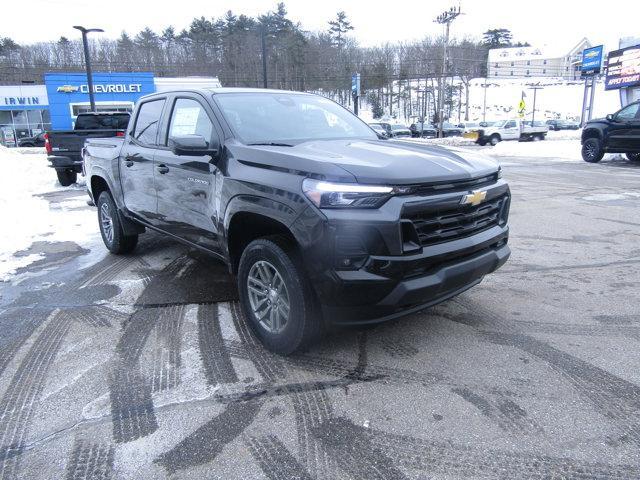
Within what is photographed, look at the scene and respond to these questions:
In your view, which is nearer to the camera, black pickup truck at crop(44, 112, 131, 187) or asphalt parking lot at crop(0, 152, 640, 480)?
asphalt parking lot at crop(0, 152, 640, 480)

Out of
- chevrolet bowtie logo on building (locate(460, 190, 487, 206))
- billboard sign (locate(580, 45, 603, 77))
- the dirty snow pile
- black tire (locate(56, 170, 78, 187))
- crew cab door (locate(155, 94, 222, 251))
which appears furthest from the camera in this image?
billboard sign (locate(580, 45, 603, 77))

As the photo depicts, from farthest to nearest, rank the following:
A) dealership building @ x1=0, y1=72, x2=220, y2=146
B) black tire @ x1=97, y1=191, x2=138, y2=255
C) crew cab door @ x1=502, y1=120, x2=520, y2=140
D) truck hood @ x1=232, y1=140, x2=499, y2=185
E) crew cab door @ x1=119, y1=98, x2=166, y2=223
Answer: dealership building @ x1=0, y1=72, x2=220, y2=146
crew cab door @ x1=502, y1=120, x2=520, y2=140
black tire @ x1=97, y1=191, x2=138, y2=255
crew cab door @ x1=119, y1=98, x2=166, y2=223
truck hood @ x1=232, y1=140, x2=499, y2=185

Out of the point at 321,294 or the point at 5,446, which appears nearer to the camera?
the point at 5,446

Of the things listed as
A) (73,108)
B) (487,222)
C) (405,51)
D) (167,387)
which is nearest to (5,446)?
(167,387)

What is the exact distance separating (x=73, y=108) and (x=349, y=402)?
45174mm

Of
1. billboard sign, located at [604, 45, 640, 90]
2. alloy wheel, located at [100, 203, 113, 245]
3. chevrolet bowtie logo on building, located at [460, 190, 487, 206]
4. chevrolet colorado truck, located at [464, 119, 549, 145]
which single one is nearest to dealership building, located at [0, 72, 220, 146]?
chevrolet colorado truck, located at [464, 119, 549, 145]

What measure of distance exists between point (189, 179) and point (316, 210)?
65.6 inches

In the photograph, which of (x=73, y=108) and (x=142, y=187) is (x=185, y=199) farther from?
(x=73, y=108)

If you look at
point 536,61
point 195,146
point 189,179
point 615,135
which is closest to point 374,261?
point 195,146

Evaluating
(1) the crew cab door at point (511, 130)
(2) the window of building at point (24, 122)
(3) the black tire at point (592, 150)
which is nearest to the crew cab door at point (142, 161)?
(3) the black tire at point (592, 150)

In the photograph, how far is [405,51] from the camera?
96.2m

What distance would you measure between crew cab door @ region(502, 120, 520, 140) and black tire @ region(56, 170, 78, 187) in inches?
1208

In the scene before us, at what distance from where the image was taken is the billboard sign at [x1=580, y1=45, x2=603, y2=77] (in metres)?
41.5

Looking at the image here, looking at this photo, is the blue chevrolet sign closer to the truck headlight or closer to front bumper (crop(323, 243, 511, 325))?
the truck headlight
